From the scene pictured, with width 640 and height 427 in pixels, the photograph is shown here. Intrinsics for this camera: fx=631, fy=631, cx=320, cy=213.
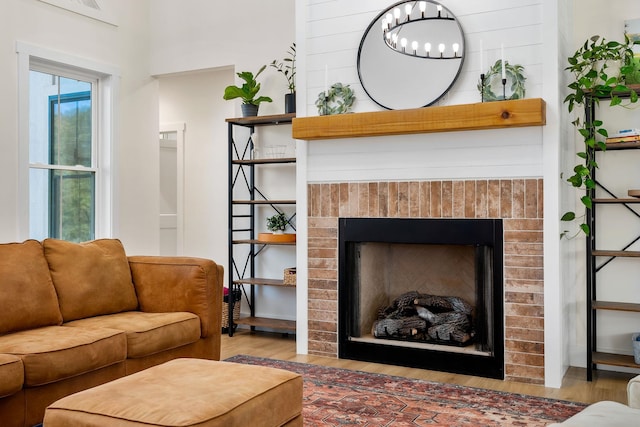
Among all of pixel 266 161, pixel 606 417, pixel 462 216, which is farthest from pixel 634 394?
pixel 266 161

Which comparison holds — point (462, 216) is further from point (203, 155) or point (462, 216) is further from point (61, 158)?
point (203, 155)

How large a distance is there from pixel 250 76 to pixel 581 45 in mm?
2377

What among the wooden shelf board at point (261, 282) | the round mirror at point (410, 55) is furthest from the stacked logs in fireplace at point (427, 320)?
the round mirror at point (410, 55)

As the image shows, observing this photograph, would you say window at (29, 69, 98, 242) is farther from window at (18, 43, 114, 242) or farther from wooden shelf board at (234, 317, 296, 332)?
wooden shelf board at (234, 317, 296, 332)

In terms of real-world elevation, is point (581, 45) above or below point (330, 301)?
above

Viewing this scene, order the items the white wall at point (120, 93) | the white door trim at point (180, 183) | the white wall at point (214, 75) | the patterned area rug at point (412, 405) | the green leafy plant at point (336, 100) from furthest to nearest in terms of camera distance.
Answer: the white door trim at point (180, 183) → the white wall at point (214, 75) → the white wall at point (120, 93) → the green leafy plant at point (336, 100) → the patterned area rug at point (412, 405)

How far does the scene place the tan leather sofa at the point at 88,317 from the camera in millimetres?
2703

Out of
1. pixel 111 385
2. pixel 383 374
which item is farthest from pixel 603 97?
pixel 111 385

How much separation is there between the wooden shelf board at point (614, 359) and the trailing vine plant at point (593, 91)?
0.77 metres

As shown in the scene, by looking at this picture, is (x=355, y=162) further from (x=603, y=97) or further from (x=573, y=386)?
(x=573, y=386)

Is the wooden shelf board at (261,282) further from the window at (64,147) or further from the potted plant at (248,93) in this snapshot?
the potted plant at (248,93)

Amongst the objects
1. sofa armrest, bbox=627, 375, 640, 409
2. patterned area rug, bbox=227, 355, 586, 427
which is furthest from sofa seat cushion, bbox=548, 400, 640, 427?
patterned area rug, bbox=227, 355, 586, 427

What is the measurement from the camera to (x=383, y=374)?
3.85 m

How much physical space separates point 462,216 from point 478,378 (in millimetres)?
981
